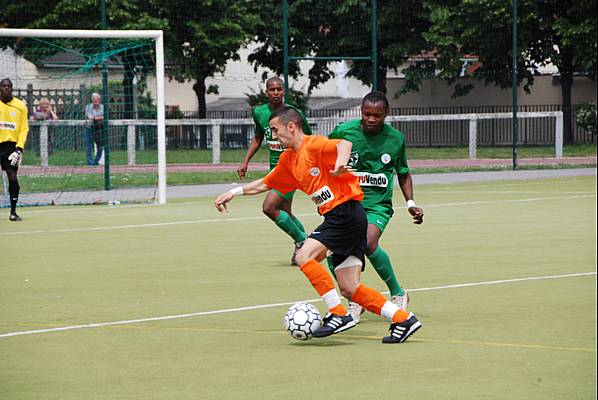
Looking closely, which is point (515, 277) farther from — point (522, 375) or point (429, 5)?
point (429, 5)

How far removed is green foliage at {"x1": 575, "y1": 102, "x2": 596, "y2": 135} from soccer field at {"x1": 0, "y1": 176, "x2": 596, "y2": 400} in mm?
28177

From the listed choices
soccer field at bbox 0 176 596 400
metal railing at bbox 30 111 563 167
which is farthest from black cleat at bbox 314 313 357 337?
metal railing at bbox 30 111 563 167

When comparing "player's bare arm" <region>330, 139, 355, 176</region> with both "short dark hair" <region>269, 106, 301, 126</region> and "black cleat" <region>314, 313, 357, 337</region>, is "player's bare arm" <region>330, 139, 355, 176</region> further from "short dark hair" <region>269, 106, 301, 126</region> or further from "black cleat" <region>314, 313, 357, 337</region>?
"black cleat" <region>314, 313, 357, 337</region>

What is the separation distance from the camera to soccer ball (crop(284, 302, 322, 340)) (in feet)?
26.8

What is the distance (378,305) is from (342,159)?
99 cm

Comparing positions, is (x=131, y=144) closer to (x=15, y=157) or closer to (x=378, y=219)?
(x=15, y=157)

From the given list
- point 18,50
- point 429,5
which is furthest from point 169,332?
point 429,5

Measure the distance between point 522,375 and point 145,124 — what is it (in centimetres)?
2160

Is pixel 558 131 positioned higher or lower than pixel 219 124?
lower

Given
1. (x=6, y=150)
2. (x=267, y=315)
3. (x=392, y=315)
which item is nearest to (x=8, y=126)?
(x=6, y=150)

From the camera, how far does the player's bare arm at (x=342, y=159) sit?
7941mm

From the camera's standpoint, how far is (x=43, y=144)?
28.1 meters

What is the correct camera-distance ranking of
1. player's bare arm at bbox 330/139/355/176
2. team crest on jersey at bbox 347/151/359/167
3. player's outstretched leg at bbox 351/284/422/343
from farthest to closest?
1. team crest on jersey at bbox 347/151/359/167
2. player's outstretched leg at bbox 351/284/422/343
3. player's bare arm at bbox 330/139/355/176

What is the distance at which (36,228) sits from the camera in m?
17.6
